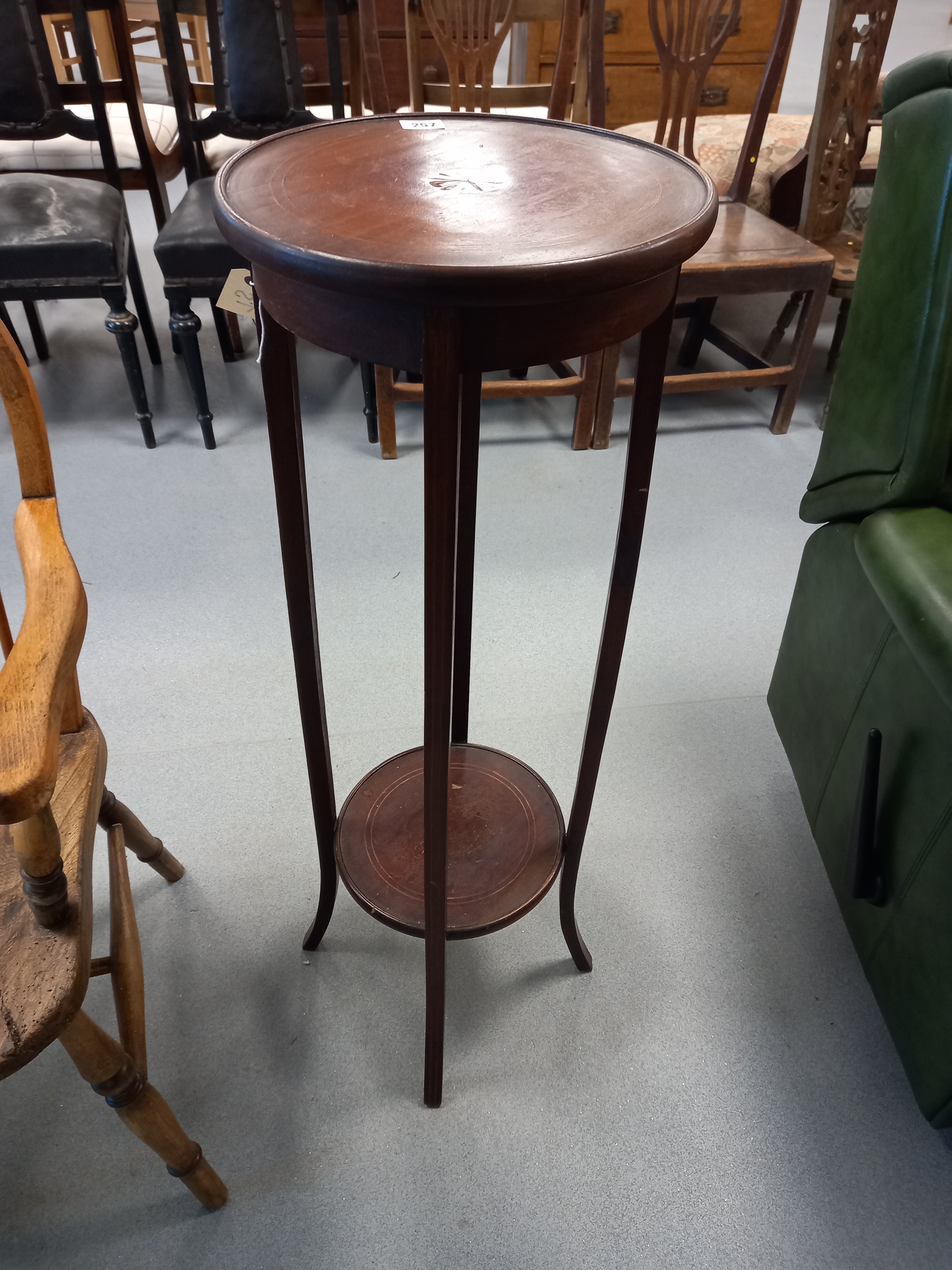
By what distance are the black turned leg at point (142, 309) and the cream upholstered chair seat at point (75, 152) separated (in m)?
0.23

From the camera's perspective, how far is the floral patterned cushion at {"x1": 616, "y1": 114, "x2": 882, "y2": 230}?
2.47m

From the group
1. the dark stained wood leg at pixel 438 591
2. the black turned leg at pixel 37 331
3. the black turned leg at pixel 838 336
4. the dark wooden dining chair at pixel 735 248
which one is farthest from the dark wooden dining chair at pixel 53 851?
the black turned leg at pixel 838 336

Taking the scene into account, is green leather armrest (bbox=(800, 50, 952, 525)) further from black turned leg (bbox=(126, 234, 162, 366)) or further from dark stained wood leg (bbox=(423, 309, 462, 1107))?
black turned leg (bbox=(126, 234, 162, 366))

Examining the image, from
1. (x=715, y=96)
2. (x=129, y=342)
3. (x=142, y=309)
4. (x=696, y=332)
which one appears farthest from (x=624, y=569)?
(x=715, y=96)

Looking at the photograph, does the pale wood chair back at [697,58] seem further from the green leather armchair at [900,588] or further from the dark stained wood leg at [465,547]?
the dark stained wood leg at [465,547]

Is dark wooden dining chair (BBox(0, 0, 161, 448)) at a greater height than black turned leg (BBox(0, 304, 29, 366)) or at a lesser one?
greater

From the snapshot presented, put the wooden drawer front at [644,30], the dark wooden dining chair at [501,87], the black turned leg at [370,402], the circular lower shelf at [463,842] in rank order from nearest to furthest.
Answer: the circular lower shelf at [463,842], the dark wooden dining chair at [501,87], the black turned leg at [370,402], the wooden drawer front at [644,30]

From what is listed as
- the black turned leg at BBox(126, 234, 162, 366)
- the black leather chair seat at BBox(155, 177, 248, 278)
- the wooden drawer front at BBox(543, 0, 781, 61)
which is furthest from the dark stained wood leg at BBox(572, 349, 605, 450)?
the wooden drawer front at BBox(543, 0, 781, 61)

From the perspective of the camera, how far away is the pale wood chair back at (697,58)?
6.44ft

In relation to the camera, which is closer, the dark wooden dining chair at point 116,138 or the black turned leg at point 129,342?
the black turned leg at point 129,342

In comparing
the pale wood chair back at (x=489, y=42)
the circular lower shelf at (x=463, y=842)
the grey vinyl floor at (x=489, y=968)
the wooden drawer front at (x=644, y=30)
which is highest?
the pale wood chair back at (x=489, y=42)

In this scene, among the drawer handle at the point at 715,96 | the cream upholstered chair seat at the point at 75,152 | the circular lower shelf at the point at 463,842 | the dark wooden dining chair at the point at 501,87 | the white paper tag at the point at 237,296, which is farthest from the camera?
the drawer handle at the point at 715,96

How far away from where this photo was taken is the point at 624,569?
33.6 inches

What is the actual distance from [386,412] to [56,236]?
82cm
